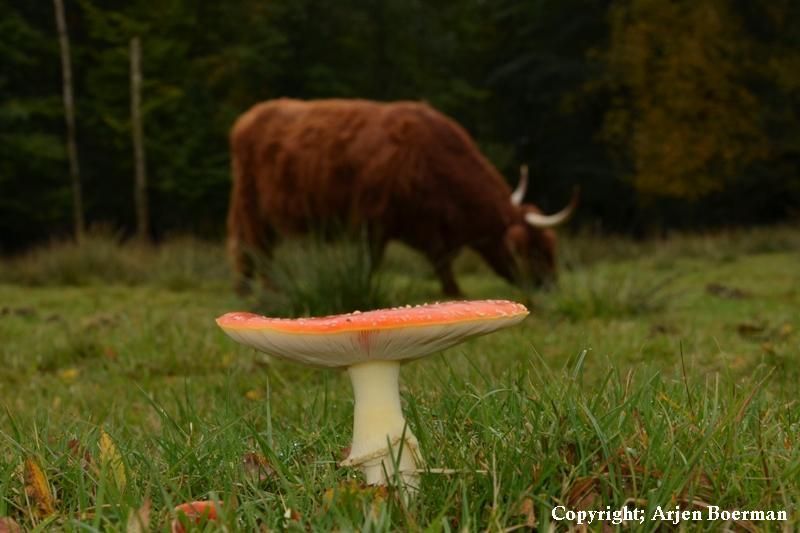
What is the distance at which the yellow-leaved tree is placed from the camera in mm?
18703

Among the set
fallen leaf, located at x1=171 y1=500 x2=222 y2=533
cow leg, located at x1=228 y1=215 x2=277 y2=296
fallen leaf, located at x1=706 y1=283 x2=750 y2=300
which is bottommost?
fallen leaf, located at x1=706 y1=283 x2=750 y2=300

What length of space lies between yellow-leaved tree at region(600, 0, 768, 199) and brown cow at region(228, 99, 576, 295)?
1122cm

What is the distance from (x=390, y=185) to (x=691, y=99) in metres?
13.5

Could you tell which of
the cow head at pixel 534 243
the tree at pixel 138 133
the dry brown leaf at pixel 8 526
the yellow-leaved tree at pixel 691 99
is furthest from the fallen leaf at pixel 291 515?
the yellow-leaved tree at pixel 691 99

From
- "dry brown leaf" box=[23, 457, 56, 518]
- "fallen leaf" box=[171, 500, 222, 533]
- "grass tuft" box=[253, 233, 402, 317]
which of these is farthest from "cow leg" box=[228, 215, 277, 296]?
"fallen leaf" box=[171, 500, 222, 533]

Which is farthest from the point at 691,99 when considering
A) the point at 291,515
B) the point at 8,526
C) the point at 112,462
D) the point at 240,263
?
the point at 8,526

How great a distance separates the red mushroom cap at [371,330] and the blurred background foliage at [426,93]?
54.4 feet

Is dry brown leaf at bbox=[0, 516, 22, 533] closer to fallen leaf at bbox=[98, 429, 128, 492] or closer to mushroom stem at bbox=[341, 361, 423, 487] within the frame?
fallen leaf at bbox=[98, 429, 128, 492]

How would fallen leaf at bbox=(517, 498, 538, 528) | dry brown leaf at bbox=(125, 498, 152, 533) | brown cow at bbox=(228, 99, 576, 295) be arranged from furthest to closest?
brown cow at bbox=(228, 99, 576, 295) → fallen leaf at bbox=(517, 498, 538, 528) → dry brown leaf at bbox=(125, 498, 152, 533)

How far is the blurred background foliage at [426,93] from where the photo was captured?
18.5m

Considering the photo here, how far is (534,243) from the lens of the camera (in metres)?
8.41

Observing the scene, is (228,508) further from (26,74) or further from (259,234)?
(26,74)

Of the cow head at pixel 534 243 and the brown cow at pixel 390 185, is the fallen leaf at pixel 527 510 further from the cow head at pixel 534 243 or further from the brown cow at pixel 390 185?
the cow head at pixel 534 243

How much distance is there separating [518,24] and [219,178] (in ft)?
32.6
